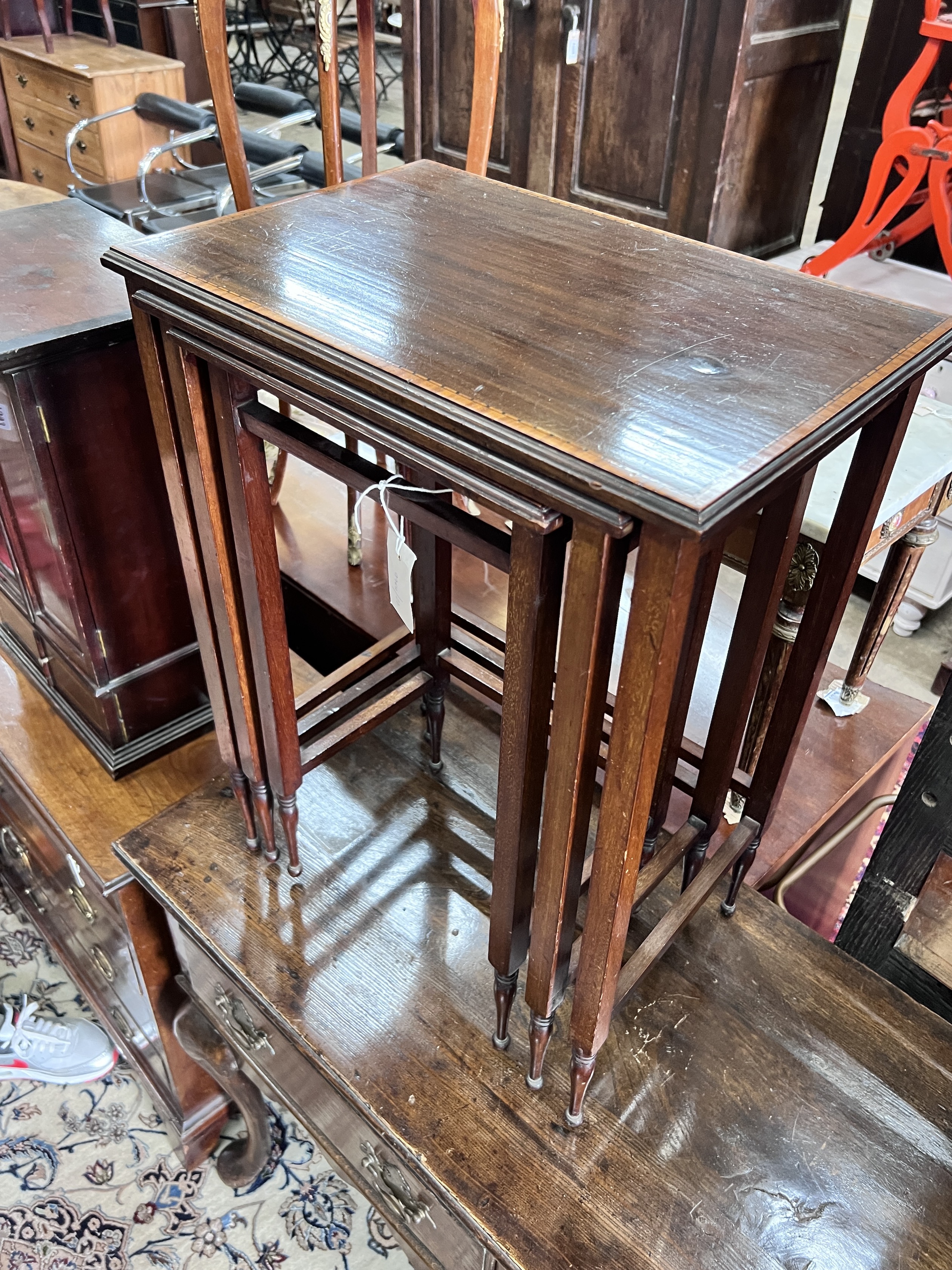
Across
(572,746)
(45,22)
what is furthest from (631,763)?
(45,22)

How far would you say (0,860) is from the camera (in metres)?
1.60

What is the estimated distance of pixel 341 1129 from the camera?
3.01 ft

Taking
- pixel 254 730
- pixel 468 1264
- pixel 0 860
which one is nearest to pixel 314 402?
pixel 254 730

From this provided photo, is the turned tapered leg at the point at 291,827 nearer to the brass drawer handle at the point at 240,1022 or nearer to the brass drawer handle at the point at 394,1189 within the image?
the brass drawer handle at the point at 240,1022

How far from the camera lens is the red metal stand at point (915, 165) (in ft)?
6.52

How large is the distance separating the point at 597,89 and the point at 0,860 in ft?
7.16

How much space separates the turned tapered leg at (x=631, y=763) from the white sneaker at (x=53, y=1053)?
97 centimetres

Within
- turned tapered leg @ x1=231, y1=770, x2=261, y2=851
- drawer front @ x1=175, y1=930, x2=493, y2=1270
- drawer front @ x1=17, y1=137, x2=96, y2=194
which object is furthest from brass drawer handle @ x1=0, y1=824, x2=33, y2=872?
drawer front @ x1=17, y1=137, x2=96, y2=194

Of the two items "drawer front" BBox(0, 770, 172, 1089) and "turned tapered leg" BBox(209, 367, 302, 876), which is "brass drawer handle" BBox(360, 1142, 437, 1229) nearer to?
"turned tapered leg" BBox(209, 367, 302, 876)

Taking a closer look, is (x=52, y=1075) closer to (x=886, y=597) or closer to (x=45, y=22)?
(x=886, y=597)

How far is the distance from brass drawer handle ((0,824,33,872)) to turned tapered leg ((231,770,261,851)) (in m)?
0.59

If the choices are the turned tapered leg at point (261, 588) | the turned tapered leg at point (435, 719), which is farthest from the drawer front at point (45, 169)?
the turned tapered leg at point (261, 588)

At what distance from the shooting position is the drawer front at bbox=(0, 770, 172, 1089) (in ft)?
3.83

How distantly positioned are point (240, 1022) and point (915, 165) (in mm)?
2217
